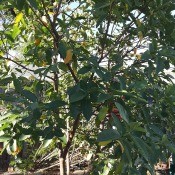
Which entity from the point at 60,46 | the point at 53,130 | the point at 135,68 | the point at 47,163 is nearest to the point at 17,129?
the point at 53,130

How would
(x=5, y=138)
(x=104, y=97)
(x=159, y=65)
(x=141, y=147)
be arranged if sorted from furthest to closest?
(x=5, y=138)
(x=159, y=65)
(x=104, y=97)
(x=141, y=147)

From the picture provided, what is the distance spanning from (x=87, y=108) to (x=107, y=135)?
1.12ft

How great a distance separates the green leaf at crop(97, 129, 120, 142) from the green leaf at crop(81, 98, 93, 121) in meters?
0.31

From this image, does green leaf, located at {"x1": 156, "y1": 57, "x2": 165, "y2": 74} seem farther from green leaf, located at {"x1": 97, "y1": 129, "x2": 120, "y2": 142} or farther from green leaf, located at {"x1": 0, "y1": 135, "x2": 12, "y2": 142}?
green leaf, located at {"x1": 0, "y1": 135, "x2": 12, "y2": 142}

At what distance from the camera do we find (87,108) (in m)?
1.32

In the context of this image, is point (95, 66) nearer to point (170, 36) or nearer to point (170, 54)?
point (170, 54)

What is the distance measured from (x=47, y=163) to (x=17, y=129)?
3.30 m

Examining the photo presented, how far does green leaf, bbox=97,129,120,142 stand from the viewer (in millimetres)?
984

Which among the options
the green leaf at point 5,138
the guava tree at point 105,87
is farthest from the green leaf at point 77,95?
the green leaf at point 5,138

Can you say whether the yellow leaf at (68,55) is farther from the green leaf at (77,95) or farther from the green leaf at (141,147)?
the green leaf at (141,147)

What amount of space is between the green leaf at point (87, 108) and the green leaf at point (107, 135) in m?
0.31

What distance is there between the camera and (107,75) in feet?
4.69

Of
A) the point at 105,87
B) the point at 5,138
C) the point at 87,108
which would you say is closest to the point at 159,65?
the point at 105,87

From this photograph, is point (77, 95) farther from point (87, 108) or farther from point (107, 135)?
point (107, 135)
